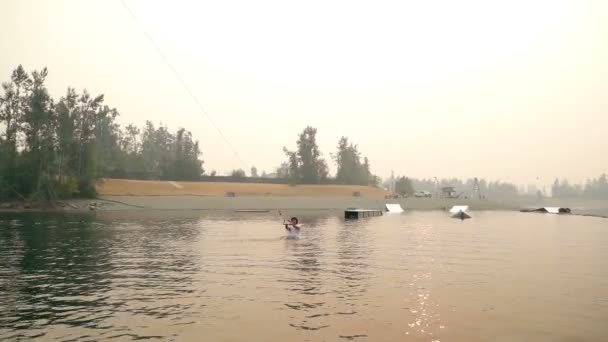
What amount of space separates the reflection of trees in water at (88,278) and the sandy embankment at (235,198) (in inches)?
2984

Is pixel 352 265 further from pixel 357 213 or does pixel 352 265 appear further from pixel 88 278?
pixel 357 213

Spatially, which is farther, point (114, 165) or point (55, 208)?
point (114, 165)

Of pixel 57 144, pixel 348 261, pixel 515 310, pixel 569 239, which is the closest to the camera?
pixel 515 310

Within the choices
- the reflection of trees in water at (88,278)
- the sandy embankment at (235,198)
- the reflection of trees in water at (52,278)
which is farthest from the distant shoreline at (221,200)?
the reflection of trees in water at (52,278)

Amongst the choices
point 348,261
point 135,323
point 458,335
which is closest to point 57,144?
point 348,261

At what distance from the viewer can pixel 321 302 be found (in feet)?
73.5

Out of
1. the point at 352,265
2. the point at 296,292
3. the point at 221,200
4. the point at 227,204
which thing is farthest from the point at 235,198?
the point at 296,292

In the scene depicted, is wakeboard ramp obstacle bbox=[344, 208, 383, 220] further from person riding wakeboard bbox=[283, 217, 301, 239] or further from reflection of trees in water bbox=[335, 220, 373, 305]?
person riding wakeboard bbox=[283, 217, 301, 239]

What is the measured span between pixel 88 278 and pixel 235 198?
11352 cm

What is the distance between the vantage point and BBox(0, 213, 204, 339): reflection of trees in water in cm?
1980

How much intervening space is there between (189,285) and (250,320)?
826cm

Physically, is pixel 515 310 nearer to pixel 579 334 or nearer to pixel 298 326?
pixel 579 334

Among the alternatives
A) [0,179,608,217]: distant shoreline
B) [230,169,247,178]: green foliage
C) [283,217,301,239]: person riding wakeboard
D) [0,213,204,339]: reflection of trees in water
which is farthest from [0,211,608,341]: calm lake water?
[230,169,247,178]: green foliage

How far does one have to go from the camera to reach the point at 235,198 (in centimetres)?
14138
